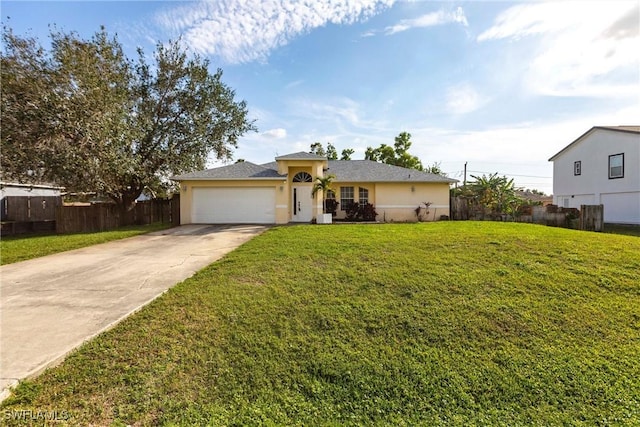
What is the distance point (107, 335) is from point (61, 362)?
561 mm

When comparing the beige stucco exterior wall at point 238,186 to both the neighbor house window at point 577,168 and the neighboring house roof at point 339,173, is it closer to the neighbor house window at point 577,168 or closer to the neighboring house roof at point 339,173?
the neighboring house roof at point 339,173

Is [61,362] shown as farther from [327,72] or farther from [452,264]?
[327,72]

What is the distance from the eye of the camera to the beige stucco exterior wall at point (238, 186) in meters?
16.2

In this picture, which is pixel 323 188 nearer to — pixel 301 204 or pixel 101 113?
pixel 301 204

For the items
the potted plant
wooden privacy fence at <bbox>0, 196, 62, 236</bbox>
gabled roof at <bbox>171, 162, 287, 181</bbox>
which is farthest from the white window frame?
wooden privacy fence at <bbox>0, 196, 62, 236</bbox>

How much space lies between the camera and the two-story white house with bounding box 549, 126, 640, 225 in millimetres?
17562

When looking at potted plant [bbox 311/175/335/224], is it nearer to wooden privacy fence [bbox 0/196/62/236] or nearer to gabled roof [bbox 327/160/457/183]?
gabled roof [bbox 327/160/457/183]

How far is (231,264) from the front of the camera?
276 inches

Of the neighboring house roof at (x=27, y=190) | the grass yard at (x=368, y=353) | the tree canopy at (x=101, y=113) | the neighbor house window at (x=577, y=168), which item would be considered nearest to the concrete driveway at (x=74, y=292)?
the grass yard at (x=368, y=353)

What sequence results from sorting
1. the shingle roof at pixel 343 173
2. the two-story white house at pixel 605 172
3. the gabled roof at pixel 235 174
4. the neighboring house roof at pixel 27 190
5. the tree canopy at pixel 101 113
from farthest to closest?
the two-story white house at pixel 605 172 < the neighboring house roof at pixel 27 190 < the shingle roof at pixel 343 173 < the gabled roof at pixel 235 174 < the tree canopy at pixel 101 113

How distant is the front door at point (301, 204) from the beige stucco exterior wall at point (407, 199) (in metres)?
4.02

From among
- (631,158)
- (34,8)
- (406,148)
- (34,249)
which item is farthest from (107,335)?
(406,148)

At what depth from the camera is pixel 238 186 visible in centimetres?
1636

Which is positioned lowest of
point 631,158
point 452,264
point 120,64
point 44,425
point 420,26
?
point 44,425
